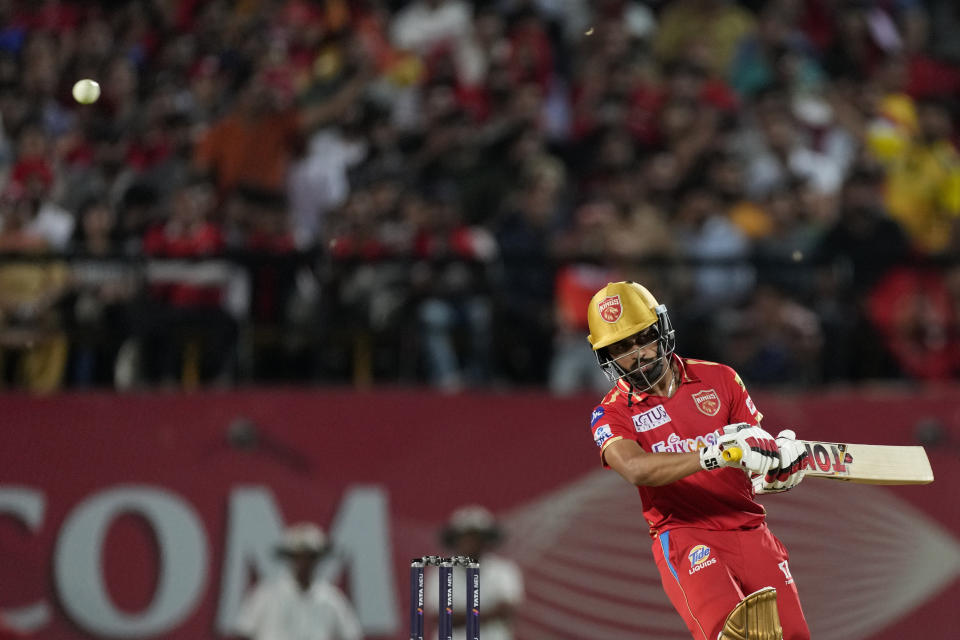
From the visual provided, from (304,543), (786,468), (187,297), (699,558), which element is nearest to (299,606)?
(304,543)

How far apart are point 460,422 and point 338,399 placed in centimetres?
107

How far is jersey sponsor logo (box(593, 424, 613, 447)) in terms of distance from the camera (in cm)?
799

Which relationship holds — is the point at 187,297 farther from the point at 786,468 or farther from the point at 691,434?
the point at 786,468

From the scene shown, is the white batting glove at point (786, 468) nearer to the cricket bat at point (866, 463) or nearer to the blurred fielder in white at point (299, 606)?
the cricket bat at point (866, 463)

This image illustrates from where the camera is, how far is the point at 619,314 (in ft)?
25.9

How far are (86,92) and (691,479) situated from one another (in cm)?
874

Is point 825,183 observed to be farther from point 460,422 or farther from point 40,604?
point 40,604

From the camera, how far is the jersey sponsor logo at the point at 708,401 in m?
8.07

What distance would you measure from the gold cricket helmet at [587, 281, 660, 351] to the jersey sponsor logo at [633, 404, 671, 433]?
0.44 meters

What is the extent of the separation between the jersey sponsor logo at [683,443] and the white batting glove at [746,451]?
1.75 ft

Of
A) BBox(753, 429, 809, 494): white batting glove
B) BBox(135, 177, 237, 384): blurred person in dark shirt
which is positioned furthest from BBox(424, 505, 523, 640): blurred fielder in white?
BBox(753, 429, 809, 494): white batting glove

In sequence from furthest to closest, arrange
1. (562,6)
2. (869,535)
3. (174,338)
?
(562,6) → (869,535) → (174,338)

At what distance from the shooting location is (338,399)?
13688mm

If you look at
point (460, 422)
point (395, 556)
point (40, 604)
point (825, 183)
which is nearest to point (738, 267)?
point (825, 183)
